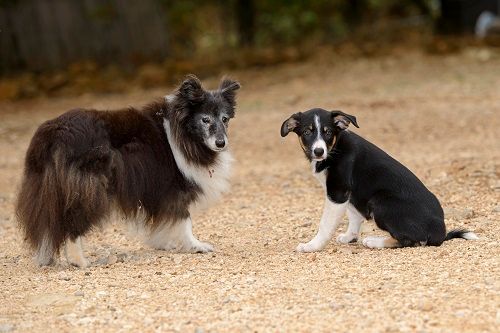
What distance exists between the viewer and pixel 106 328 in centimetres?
596

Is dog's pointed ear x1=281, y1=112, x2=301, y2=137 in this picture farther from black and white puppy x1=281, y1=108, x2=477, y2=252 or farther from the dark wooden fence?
the dark wooden fence

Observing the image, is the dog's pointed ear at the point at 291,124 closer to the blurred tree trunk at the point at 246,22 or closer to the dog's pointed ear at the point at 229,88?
the dog's pointed ear at the point at 229,88

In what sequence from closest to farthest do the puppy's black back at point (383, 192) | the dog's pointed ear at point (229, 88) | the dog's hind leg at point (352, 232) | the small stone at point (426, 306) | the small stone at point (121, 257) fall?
1. the small stone at point (426, 306)
2. the puppy's black back at point (383, 192)
3. the small stone at point (121, 257)
4. the dog's hind leg at point (352, 232)
5. the dog's pointed ear at point (229, 88)

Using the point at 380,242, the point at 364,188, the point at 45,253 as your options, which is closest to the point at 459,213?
the point at 380,242

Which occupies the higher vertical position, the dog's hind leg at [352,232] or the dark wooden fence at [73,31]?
the dark wooden fence at [73,31]

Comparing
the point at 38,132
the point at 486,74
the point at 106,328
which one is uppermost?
the point at 38,132

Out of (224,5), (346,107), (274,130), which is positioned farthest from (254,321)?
(224,5)

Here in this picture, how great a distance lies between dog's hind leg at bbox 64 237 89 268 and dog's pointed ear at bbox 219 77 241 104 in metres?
1.99

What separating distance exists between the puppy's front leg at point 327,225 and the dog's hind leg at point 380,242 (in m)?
0.35

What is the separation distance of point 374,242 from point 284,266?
104cm

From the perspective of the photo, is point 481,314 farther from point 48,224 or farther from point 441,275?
point 48,224

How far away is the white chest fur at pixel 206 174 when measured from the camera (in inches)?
326

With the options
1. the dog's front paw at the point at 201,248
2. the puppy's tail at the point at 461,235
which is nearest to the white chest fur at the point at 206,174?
the dog's front paw at the point at 201,248

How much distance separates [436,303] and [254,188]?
5.66 metres
